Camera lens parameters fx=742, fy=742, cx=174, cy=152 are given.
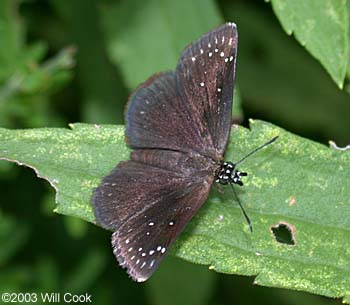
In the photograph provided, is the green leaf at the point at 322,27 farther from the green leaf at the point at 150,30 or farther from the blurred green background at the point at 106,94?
the green leaf at the point at 150,30

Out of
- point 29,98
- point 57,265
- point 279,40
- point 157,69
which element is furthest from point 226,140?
point 279,40

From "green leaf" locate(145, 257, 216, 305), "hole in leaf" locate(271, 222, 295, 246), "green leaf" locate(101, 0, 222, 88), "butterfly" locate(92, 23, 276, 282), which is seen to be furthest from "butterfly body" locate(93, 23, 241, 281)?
"green leaf" locate(145, 257, 216, 305)

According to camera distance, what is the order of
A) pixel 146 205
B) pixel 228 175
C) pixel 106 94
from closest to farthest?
pixel 146 205
pixel 228 175
pixel 106 94

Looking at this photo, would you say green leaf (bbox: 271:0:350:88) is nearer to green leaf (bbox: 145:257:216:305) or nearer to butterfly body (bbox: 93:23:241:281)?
butterfly body (bbox: 93:23:241:281)

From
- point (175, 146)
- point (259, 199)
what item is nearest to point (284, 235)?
point (259, 199)

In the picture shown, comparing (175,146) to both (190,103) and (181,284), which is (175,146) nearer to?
(190,103)

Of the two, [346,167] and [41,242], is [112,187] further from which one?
[41,242]
